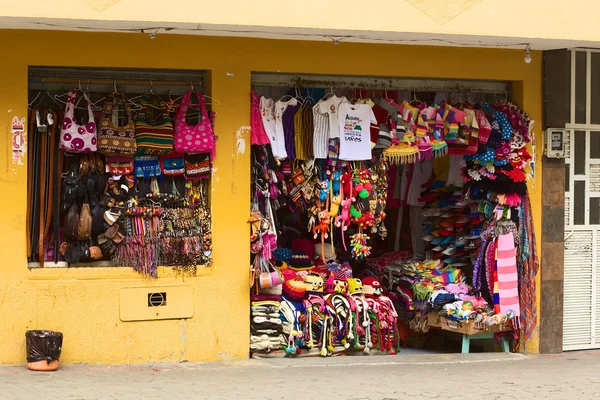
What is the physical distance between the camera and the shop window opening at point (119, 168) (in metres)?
9.20

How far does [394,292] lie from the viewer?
448 inches

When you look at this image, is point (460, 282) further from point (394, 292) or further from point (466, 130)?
point (466, 130)

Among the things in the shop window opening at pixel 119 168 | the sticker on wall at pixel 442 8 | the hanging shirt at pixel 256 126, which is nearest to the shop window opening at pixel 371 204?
the hanging shirt at pixel 256 126

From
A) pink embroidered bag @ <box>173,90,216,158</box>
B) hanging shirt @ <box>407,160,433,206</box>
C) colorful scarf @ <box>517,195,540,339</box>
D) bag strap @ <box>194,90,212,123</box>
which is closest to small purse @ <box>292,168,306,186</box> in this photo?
pink embroidered bag @ <box>173,90,216,158</box>

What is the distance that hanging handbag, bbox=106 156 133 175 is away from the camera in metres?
9.34

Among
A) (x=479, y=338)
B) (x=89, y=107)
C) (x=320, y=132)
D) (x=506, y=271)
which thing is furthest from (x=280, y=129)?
(x=479, y=338)

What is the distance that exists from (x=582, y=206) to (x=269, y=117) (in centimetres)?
372

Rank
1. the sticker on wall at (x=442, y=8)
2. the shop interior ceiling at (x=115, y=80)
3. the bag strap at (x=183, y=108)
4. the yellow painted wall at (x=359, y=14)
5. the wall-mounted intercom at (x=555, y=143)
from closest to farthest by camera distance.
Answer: the yellow painted wall at (x=359, y=14), the sticker on wall at (x=442, y=8), the shop interior ceiling at (x=115, y=80), the bag strap at (x=183, y=108), the wall-mounted intercom at (x=555, y=143)

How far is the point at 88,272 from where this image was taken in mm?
9211

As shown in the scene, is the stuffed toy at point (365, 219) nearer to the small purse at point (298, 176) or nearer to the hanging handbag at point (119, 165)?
the small purse at point (298, 176)

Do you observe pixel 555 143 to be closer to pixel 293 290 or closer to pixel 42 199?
pixel 293 290

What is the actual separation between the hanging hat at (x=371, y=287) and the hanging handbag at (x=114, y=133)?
10.1 ft

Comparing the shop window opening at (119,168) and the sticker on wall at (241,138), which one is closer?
the shop window opening at (119,168)

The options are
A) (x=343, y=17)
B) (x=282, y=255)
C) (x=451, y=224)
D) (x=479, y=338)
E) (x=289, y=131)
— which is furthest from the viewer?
(x=451, y=224)
